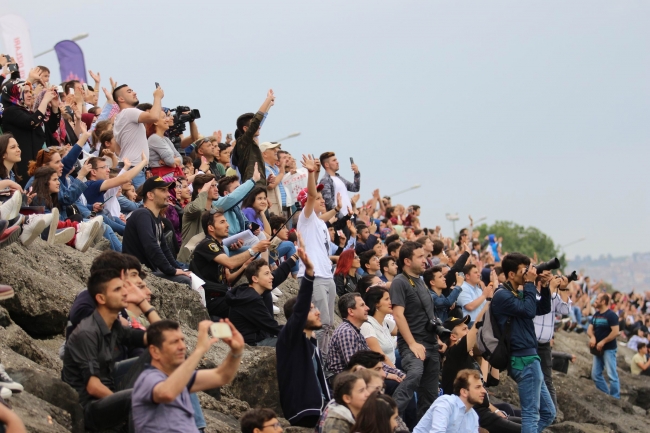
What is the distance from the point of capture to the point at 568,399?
17.0 meters

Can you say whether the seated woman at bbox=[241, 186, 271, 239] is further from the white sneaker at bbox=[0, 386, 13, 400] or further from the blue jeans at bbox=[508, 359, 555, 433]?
the white sneaker at bbox=[0, 386, 13, 400]

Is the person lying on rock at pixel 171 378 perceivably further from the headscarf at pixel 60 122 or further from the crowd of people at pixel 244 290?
the headscarf at pixel 60 122

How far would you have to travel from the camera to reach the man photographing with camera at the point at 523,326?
11234 millimetres

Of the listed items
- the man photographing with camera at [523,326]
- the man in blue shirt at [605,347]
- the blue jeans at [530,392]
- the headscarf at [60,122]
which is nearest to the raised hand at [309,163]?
the man photographing with camera at [523,326]

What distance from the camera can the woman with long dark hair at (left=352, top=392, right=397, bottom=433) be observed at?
26.0 ft

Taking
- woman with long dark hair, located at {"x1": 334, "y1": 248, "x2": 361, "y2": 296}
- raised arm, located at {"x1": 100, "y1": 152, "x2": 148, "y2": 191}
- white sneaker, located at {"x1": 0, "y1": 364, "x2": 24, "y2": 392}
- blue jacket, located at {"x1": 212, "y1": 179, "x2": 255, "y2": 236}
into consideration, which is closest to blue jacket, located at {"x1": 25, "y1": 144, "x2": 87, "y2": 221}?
raised arm, located at {"x1": 100, "y1": 152, "x2": 148, "y2": 191}

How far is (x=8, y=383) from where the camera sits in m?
6.77

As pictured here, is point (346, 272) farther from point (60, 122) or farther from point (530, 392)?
point (60, 122)

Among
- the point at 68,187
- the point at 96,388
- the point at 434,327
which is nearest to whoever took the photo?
the point at 96,388

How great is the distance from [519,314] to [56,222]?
203 inches

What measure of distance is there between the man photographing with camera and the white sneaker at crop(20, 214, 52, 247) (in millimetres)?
4978

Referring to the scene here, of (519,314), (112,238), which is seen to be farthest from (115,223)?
(519,314)

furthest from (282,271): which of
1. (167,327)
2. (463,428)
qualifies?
(167,327)

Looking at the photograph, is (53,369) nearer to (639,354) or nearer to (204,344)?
(204,344)
